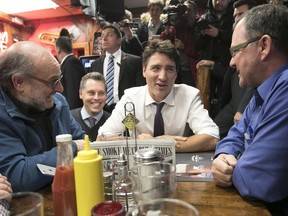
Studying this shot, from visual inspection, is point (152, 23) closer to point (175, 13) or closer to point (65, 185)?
point (175, 13)

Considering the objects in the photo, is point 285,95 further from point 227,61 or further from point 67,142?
point 227,61

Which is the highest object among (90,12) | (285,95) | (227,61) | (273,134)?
(90,12)

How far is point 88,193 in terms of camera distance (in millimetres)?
745

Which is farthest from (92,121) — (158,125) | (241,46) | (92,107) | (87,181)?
(87,181)

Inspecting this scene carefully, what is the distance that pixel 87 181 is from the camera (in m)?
0.74

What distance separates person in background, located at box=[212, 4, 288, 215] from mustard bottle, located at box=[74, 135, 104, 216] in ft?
1.70

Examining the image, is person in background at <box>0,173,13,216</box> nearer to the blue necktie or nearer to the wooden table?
the wooden table

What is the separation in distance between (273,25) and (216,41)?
1.60 meters

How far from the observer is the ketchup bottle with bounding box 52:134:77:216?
76 cm

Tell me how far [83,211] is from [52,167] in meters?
0.43

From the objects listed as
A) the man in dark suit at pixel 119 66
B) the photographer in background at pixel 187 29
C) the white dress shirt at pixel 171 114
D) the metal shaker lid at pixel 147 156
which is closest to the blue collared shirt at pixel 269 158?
the metal shaker lid at pixel 147 156

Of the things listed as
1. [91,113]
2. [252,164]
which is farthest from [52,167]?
[91,113]

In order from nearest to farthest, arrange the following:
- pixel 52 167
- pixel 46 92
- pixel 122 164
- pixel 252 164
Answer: pixel 122 164
pixel 252 164
pixel 52 167
pixel 46 92

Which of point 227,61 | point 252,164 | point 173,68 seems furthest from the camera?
point 227,61
